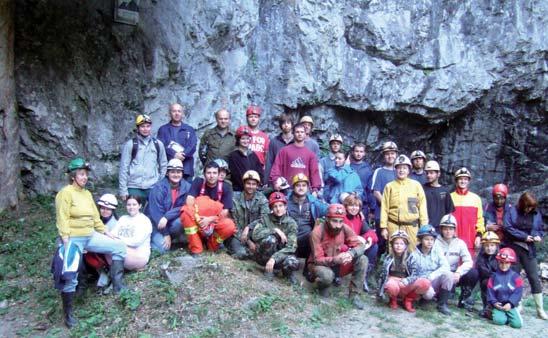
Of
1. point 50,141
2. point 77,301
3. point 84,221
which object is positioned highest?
point 50,141

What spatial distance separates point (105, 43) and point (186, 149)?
393 cm

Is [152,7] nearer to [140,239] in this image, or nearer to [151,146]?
[151,146]

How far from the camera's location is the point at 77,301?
604cm

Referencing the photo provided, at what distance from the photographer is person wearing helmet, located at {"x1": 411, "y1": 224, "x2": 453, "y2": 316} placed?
6523 mm

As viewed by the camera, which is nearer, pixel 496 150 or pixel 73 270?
pixel 73 270

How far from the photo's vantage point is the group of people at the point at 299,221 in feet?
20.6

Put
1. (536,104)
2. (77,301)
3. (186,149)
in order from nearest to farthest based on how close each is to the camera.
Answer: (77,301) < (186,149) < (536,104)

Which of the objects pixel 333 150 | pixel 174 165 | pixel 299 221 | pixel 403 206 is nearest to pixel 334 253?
pixel 299 221

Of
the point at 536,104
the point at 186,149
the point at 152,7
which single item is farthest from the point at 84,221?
the point at 536,104

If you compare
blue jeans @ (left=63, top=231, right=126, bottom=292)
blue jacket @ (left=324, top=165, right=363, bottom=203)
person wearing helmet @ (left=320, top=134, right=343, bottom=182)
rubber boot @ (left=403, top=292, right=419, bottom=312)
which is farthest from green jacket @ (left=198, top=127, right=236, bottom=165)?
rubber boot @ (left=403, top=292, right=419, bottom=312)

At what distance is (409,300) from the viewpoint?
652 cm

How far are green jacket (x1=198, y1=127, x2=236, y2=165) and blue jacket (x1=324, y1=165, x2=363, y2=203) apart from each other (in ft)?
5.37

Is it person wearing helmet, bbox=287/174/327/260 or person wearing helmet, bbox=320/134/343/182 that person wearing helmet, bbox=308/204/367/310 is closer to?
person wearing helmet, bbox=287/174/327/260

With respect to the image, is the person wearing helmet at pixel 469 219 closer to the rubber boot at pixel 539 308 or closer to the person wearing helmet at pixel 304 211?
the rubber boot at pixel 539 308
